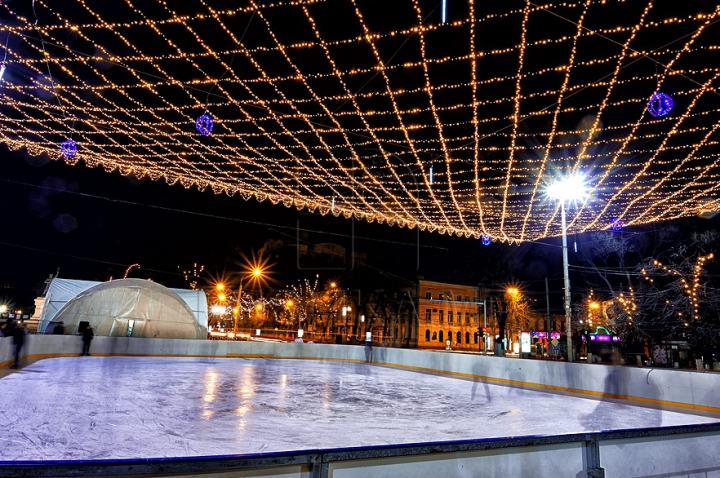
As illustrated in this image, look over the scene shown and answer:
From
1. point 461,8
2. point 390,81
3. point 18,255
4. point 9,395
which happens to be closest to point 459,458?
point 461,8

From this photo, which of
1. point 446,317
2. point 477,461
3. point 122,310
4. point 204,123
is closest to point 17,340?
point 204,123

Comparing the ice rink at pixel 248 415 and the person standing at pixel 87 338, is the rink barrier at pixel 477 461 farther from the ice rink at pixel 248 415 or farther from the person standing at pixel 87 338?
the person standing at pixel 87 338

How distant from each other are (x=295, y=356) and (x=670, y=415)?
1845 centimetres

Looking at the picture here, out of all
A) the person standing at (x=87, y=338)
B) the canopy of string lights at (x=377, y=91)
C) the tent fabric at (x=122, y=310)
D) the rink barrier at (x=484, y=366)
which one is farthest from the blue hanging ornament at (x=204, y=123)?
the tent fabric at (x=122, y=310)

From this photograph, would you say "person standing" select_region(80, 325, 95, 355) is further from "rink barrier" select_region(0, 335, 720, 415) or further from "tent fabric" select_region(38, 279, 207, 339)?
"tent fabric" select_region(38, 279, 207, 339)

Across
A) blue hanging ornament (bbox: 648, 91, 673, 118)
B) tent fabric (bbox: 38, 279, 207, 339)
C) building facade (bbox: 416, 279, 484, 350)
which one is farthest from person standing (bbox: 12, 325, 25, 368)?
building facade (bbox: 416, 279, 484, 350)

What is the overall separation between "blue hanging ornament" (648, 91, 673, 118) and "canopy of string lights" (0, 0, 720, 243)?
0.07 ft

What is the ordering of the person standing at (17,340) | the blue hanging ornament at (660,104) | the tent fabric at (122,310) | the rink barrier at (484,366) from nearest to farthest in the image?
the blue hanging ornament at (660,104), the rink barrier at (484,366), the person standing at (17,340), the tent fabric at (122,310)

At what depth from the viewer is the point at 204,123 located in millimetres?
8945

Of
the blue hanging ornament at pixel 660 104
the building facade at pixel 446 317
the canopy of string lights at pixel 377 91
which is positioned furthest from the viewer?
the building facade at pixel 446 317

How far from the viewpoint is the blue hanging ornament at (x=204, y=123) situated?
8.87 m

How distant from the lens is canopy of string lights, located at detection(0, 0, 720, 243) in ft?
20.9

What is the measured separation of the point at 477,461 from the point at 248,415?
592 centimetres

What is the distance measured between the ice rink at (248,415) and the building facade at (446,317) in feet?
139
